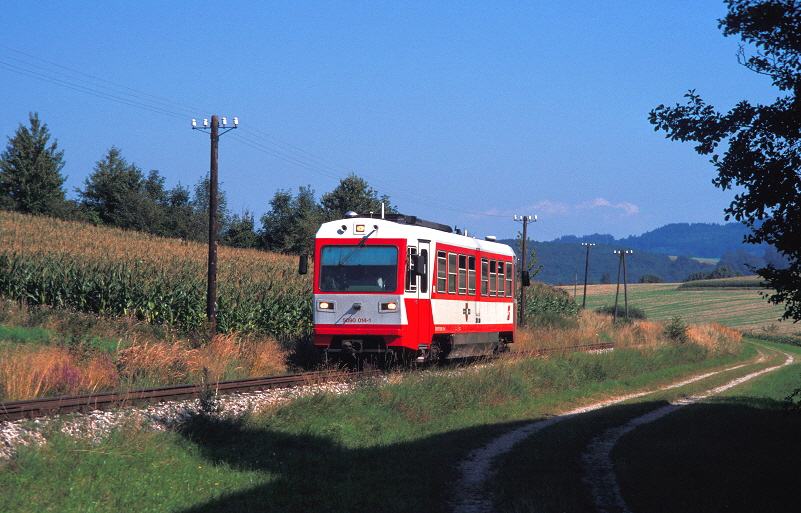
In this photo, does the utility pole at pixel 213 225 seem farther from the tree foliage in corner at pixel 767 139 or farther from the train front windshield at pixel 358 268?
the tree foliage in corner at pixel 767 139

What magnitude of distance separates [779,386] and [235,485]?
24.4 metres

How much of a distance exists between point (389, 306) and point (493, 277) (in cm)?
635

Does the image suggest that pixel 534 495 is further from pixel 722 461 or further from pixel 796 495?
pixel 722 461

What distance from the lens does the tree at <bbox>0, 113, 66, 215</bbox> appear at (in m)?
67.2

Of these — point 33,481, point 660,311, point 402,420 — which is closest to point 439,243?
point 402,420

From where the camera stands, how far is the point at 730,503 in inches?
361

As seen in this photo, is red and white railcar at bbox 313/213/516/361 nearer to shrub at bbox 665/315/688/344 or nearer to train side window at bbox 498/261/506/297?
train side window at bbox 498/261/506/297

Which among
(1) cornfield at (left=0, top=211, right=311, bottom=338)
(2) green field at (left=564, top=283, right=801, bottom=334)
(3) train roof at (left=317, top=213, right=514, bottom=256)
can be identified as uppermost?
(3) train roof at (left=317, top=213, right=514, bottom=256)

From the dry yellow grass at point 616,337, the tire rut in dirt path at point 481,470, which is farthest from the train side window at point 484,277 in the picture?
the dry yellow grass at point 616,337

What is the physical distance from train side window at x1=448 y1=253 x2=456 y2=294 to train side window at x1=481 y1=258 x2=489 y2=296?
232 centimetres

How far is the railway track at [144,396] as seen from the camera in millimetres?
10688

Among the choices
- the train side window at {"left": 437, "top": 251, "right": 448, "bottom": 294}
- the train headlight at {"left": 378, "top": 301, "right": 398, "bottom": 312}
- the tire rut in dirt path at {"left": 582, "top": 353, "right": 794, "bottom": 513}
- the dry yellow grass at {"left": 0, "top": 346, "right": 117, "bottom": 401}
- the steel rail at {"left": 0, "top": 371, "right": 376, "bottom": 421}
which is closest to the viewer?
the tire rut in dirt path at {"left": 582, "top": 353, "right": 794, "bottom": 513}

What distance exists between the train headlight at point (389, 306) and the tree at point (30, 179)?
185ft

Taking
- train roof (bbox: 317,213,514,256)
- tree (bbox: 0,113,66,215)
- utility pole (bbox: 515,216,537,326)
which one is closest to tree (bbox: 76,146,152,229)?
tree (bbox: 0,113,66,215)
